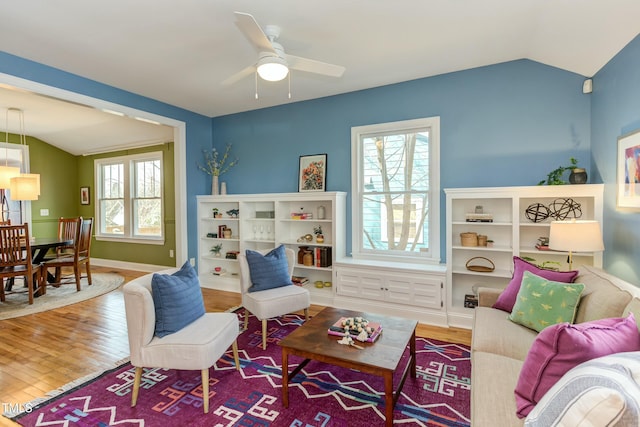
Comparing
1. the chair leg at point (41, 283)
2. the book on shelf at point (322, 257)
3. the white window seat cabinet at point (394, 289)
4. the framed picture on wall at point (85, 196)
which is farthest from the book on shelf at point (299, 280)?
the framed picture on wall at point (85, 196)

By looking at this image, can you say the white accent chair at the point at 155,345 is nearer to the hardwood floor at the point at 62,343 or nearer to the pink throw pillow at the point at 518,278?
the hardwood floor at the point at 62,343

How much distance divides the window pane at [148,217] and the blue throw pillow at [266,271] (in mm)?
3751

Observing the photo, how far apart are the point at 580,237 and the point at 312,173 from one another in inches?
117

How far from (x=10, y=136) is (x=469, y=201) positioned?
27.0 ft

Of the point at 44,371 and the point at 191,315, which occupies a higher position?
the point at 191,315

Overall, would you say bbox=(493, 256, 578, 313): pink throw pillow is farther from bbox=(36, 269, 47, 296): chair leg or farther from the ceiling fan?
bbox=(36, 269, 47, 296): chair leg

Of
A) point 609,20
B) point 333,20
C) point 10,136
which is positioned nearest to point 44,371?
point 333,20

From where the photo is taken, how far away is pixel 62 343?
2996 mm

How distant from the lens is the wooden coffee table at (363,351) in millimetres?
1754

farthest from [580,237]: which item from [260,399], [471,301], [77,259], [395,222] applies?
[77,259]

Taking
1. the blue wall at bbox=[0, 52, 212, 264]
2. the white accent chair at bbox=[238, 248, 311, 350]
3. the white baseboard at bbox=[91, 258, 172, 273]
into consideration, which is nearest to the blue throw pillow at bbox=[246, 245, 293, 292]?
the white accent chair at bbox=[238, 248, 311, 350]

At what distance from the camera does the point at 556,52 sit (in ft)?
9.41

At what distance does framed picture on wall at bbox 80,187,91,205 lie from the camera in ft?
23.3

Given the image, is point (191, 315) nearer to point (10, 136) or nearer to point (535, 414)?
point (535, 414)
